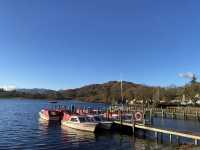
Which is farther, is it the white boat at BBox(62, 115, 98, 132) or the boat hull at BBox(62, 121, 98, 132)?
the white boat at BBox(62, 115, 98, 132)

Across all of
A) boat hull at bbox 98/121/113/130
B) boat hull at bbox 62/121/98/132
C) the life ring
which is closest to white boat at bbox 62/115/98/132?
boat hull at bbox 62/121/98/132

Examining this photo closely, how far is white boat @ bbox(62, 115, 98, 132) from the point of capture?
5822 cm

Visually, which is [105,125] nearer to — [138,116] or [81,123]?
[81,123]

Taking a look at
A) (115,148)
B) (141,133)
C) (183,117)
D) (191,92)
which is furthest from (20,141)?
(191,92)

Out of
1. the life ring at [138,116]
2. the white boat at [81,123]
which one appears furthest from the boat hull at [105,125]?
the life ring at [138,116]

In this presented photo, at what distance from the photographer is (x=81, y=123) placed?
60.0 metres

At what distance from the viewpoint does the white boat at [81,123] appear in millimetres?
58219

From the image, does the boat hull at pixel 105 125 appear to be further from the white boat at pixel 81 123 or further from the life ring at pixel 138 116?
the life ring at pixel 138 116

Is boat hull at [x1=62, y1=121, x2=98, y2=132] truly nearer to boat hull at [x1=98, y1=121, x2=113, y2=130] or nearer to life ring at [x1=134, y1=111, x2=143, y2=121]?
boat hull at [x1=98, y1=121, x2=113, y2=130]

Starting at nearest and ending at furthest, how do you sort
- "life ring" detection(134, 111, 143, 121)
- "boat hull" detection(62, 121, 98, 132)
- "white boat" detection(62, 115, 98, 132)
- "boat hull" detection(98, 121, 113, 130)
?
"boat hull" detection(62, 121, 98, 132) < "white boat" detection(62, 115, 98, 132) < "boat hull" detection(98, 121, 113, 130) < "life ring" detection(134, 111, 143, 121)

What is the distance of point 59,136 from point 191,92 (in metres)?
95.1

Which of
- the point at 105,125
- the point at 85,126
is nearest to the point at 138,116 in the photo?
the point at 105,125

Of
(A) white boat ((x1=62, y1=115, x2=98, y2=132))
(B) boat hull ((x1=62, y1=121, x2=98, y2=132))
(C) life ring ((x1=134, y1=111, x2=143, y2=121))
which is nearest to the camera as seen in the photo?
(B) boat hull ((x1=62, y1=121, x2=98, y2=132))

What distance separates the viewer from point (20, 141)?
50.4m
